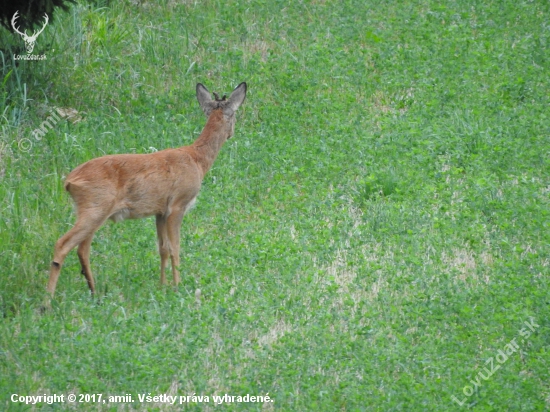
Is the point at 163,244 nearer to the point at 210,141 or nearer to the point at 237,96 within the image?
the point at 210,141

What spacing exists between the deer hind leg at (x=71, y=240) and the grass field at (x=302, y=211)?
217 mm

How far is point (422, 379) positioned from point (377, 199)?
3681 mm

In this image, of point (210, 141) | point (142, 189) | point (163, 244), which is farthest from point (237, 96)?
point (163, 244)

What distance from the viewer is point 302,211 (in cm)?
992

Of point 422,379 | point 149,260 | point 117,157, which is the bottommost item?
point 149,260

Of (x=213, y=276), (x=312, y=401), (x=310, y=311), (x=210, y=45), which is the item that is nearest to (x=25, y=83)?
(x=210, y=45)

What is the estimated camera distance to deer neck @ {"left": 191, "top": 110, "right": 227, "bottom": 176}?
883 centimetres

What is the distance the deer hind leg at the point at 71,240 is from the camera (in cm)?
770

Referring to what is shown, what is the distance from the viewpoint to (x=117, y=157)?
320 inches

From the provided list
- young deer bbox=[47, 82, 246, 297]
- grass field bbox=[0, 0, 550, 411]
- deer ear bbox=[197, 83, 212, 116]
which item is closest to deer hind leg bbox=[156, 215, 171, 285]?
young deer bbox=[47, 82, 246, 297]

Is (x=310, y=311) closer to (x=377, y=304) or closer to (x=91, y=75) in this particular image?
(x=377, y=304)

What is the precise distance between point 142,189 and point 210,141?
1137mm

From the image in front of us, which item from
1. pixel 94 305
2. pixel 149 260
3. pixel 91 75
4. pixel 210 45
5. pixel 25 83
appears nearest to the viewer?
pixel 94 305

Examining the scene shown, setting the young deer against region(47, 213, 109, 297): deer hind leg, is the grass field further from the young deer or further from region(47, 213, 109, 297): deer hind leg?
the young deer
